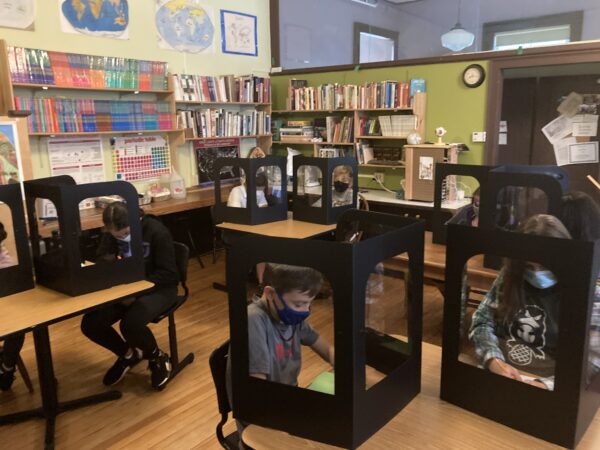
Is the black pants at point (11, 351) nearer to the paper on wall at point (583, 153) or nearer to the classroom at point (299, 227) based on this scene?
the classroom at point (299, 227)

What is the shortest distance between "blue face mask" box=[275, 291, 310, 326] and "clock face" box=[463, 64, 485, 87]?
4.12 metres

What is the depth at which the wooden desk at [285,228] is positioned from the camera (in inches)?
133

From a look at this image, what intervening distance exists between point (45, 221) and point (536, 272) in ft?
6.33

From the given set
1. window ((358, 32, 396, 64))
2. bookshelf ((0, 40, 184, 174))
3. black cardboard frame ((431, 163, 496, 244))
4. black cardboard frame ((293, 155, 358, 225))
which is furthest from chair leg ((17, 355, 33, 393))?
window ((358, 32, 396, 64))

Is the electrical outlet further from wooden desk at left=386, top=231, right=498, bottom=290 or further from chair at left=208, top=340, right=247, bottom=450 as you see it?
chair at left=208, top=340, right=247, bottom=450

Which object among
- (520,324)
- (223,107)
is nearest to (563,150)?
(223,107)

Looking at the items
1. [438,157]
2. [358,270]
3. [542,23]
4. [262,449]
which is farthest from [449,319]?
[542,23]

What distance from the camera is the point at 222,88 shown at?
213 inches

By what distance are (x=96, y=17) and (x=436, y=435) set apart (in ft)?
15.1

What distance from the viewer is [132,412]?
2.55m

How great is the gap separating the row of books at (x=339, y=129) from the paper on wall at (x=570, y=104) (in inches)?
86.0

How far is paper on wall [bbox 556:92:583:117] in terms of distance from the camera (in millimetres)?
5027

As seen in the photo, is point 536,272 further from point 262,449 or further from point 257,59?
point 257,59

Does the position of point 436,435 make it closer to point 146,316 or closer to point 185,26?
point 146,316
